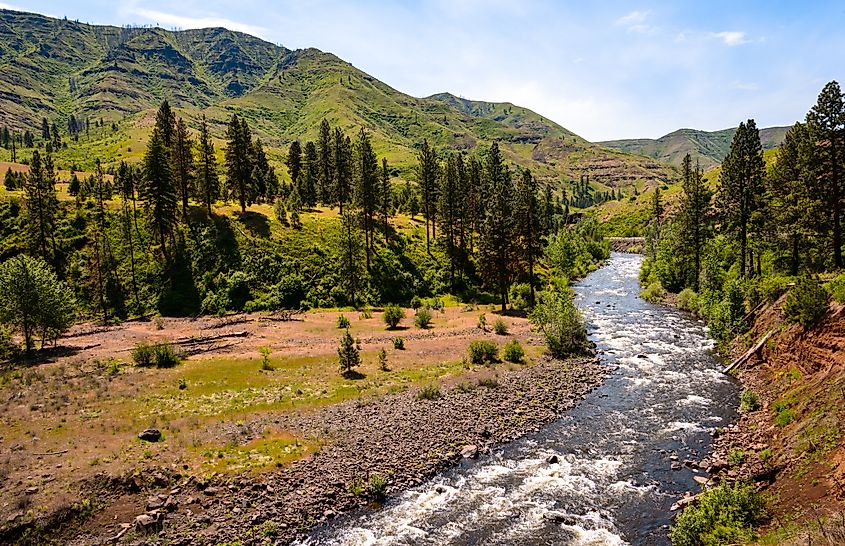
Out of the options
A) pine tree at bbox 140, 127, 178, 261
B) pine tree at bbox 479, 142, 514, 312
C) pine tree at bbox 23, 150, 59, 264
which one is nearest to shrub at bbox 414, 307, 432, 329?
pine tree at bbox 479, 142, 514, 312

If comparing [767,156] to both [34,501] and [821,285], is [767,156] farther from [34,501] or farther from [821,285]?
[34,501]

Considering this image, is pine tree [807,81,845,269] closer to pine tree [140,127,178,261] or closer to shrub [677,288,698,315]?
shrub [677,288,698,315]

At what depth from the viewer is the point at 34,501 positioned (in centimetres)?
2120

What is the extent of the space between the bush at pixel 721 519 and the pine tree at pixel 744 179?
5010cm

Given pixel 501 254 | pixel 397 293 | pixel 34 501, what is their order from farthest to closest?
pixel 397 293
pixel 501 254
pixel 34 501

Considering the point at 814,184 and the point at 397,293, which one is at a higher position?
the point at 814,184

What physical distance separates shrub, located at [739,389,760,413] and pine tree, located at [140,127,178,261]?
3083 inches

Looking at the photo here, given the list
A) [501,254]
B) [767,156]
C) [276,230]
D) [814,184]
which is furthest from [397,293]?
[767,156]

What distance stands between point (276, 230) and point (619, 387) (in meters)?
66.3

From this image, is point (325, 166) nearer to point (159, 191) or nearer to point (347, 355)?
point (159, 191)

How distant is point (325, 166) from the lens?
107 meters

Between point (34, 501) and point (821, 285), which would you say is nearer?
point (34, 501)

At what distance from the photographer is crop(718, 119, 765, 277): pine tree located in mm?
58938

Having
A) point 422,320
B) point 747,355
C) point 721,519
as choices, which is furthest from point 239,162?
point 721,519
